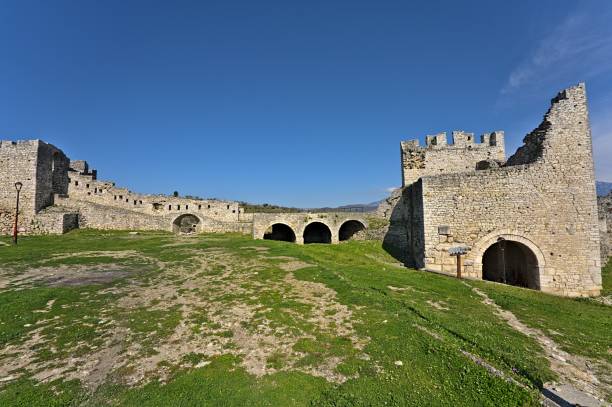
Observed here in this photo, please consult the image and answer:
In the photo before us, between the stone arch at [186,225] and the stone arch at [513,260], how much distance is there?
30012mm

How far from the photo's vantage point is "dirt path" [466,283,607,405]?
473 cm

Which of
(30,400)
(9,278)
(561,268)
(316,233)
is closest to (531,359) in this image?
(30,400)

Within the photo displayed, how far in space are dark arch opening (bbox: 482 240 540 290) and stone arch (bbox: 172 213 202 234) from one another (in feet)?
A: 98.8

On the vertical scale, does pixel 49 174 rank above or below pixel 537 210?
above

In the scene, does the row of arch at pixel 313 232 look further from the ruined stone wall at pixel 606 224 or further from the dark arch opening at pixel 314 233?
the ruined stone wall at pixel 606 224

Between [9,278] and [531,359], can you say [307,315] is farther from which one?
[9,278]

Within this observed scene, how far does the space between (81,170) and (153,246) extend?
29.1 metres

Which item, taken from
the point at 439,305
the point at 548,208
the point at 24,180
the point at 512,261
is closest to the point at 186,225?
the point at 24,180

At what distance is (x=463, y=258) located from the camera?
15.7 metres

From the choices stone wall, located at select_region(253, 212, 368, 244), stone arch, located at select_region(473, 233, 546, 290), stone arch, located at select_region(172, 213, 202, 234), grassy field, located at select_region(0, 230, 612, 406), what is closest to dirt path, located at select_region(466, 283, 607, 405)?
grassy field, located at select_region(0, 230, 612, 406)

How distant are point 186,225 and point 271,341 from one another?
3748cm

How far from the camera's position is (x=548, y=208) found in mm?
14773

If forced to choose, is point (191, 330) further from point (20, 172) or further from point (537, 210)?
point (20, 172)

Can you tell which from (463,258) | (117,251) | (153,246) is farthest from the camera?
(153,246)
